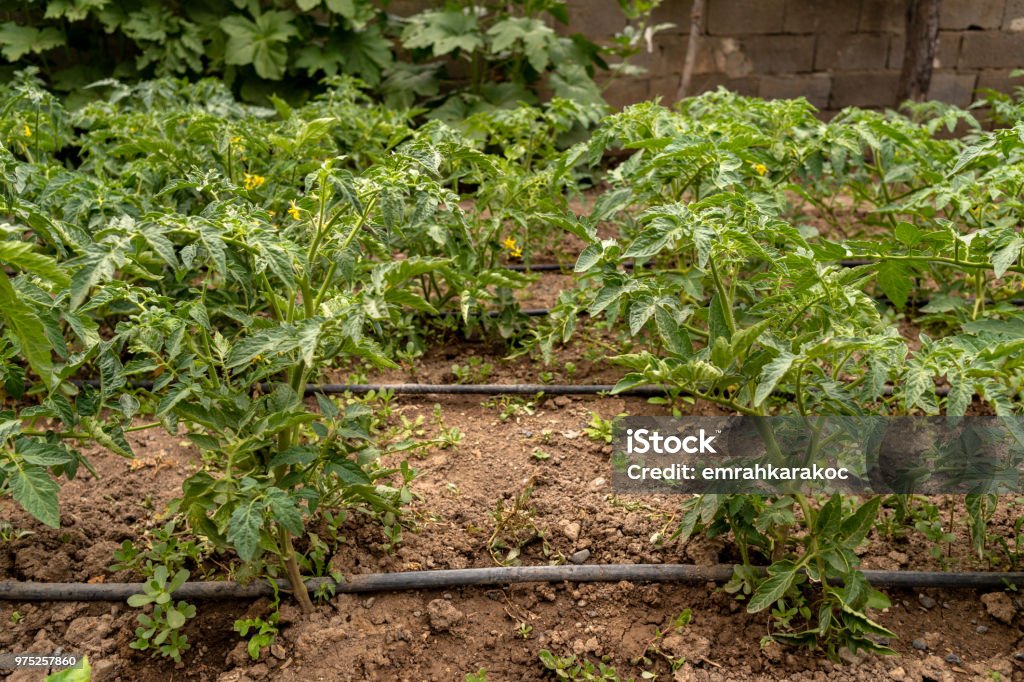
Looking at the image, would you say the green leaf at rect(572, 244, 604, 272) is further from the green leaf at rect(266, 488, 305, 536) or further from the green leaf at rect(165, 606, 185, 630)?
the green leaf at rect(165, 606, 185, 630)

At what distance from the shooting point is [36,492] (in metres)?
1.60

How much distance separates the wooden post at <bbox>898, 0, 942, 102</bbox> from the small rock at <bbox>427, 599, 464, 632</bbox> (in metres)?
4.56

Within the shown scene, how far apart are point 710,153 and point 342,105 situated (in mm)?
1957

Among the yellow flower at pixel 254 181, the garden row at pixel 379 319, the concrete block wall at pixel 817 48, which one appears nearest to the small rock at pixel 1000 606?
the garden row at pixel 379 319

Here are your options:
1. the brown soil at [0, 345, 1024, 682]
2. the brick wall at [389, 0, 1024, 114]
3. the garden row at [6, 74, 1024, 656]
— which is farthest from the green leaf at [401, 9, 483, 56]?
the brown soil at [0, 345, 1024, 682]

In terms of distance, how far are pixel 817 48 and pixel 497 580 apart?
4845 millimetres

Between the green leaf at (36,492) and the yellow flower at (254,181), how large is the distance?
4.22 feet

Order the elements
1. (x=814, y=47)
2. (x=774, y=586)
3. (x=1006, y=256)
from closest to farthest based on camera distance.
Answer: (x=774, y=586)
(x=1006, y=256)
(x=814, y=47)

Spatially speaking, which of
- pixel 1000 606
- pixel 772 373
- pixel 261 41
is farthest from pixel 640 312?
pixel 261 41

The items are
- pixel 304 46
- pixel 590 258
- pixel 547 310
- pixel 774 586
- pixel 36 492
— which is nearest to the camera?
pixel 36 492

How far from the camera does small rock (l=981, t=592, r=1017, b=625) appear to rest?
197 centimetres

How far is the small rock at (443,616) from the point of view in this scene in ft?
6.46

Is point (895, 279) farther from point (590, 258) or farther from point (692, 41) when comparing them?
point (692, 41)

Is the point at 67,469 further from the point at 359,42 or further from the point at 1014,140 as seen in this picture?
the point at 359,42
